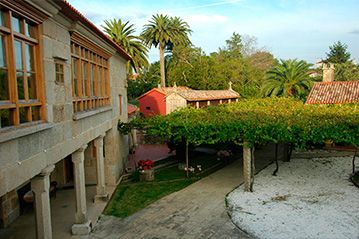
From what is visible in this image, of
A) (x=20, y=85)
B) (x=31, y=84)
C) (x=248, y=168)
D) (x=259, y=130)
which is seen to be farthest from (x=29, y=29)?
(x=248, y=168)

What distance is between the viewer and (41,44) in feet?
24.6

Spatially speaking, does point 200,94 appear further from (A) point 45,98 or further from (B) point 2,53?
(B) point 2,53

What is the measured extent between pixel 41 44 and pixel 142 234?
253 inches

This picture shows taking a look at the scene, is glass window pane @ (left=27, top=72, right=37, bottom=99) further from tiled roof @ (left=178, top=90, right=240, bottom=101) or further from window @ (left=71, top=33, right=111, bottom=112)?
tiled roof @ (left=178, top=90, right=240, bottom=101)

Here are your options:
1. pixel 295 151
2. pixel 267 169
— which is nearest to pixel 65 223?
pixel 267 169

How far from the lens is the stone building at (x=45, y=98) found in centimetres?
608

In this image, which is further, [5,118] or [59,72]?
[59,72]

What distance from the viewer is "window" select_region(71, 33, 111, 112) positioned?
10523 millimetres

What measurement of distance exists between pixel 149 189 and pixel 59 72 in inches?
328

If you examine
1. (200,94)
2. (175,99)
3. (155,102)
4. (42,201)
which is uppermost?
(200,94)

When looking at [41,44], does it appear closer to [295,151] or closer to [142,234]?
[142,234]

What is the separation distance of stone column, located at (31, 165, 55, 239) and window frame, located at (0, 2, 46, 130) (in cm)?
128

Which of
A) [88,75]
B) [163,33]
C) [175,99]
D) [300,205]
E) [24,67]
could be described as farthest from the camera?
[163,33]

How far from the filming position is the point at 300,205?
12812 mm
